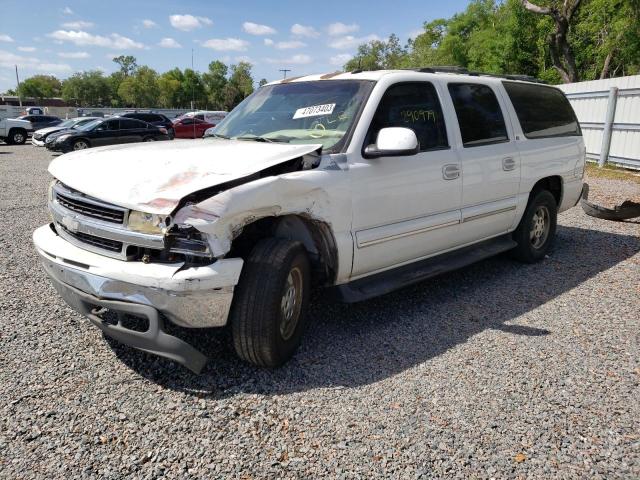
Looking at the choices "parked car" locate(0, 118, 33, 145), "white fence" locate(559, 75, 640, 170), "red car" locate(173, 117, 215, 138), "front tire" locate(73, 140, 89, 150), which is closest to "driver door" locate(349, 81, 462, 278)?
"white fence" locate(559, 75, 640, 170)

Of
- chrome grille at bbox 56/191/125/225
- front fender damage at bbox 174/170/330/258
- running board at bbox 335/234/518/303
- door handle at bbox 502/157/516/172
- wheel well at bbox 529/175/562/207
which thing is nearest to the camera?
front fender damage at bbox 174/170/330/258

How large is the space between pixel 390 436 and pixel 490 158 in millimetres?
2881

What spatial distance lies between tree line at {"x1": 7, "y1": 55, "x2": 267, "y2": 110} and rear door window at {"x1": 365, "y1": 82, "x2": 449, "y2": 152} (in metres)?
84.7

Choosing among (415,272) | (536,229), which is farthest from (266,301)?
(536,229)

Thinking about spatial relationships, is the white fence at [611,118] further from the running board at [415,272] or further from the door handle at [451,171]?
the door handle at [451,171]

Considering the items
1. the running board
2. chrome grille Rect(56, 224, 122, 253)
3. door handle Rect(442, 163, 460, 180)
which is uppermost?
door handle Rect(442, 163, 460, 180)

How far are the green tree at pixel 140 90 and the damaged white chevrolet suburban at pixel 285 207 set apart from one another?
92309 mm

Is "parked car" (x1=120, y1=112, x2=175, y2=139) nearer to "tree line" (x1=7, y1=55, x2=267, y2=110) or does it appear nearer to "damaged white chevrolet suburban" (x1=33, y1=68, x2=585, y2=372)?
"damaged white chevrolet suburban" (x1=33, y1=68, x2=585, y2=372)

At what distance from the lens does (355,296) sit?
3.44 metres

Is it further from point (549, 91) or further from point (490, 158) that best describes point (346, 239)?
point (549, 91)

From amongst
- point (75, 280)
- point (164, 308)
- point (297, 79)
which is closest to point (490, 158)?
point (297, 79)

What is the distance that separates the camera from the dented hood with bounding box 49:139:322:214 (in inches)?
104

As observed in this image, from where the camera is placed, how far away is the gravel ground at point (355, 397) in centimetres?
238

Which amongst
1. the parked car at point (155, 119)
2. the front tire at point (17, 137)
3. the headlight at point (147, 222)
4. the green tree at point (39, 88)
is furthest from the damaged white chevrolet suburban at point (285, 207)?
the green tree at point (39, 88)
